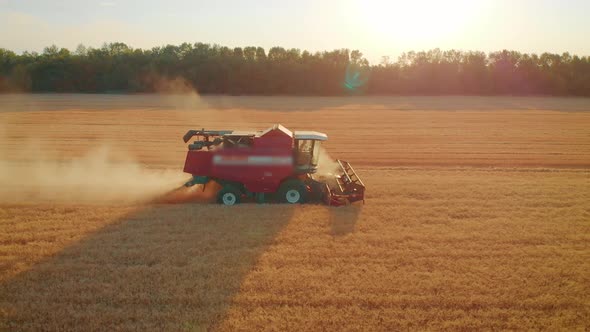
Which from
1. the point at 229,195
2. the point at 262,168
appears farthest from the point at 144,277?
the point at 262,168

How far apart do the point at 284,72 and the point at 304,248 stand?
4375 centimetres


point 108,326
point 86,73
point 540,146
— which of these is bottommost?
point 108,326

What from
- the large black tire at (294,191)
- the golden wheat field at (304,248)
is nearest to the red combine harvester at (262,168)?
the large black tire at (294,191)

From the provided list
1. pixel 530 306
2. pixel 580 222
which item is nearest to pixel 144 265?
pixel 530 306

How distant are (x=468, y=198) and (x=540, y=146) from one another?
1130 cm

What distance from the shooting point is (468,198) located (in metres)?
12.5

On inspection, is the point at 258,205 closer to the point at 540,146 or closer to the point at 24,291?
the point at 24,291

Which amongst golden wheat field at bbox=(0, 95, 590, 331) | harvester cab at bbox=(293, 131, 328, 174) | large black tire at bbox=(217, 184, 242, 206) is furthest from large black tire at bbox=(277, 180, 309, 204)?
large black tire at bbox=(217, 184, 242, 206)

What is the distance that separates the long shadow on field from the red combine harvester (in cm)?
142

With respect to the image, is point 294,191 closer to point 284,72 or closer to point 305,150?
point 305,150

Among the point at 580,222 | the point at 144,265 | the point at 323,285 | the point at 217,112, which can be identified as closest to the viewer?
the point at 323,285

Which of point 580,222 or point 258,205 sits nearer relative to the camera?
point 580,222

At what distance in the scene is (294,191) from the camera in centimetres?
1194

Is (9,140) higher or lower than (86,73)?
lower
